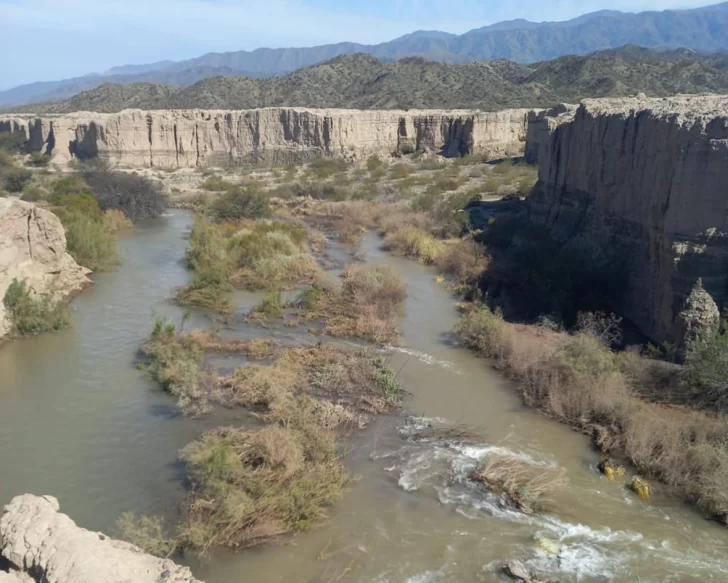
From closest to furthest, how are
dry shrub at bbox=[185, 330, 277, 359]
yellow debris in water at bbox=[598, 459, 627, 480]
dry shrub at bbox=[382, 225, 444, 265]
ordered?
yellow debris in water at bbox=[598, 459, 627, 480] < dry shrub at bbox=[185, 330, 277, 359] < dry shrub at bbox=[382, 225, 444, 265]

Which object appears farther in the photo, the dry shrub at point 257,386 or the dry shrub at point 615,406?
the dry shrub at point 257,386

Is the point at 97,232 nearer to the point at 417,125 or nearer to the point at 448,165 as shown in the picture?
the point at 448,165

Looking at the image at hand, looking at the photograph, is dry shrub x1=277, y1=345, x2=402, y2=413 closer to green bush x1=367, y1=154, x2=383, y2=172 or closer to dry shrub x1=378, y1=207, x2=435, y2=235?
dry shrub x1=378, y1=207, x2=435, y2=235

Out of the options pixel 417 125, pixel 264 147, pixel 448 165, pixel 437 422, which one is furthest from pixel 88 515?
pixel 417 125

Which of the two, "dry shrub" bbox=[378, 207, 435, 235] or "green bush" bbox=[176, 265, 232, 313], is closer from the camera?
"green bush" bbox=[176, 265, 232, 313]

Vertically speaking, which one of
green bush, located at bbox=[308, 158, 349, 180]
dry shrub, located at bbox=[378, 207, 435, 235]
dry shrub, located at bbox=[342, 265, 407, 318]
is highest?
green bush, located at bbox=[308, 158, 349, 180]

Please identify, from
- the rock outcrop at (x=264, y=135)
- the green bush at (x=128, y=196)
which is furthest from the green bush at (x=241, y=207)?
the rock outcrop at (x=264, y=135)

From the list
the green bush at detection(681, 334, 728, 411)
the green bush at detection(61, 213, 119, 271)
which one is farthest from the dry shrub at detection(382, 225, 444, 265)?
the green bush at detection(681, 334, 728, 411)

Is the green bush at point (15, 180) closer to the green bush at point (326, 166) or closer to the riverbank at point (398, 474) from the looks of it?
the green bush at point (326, 166)
